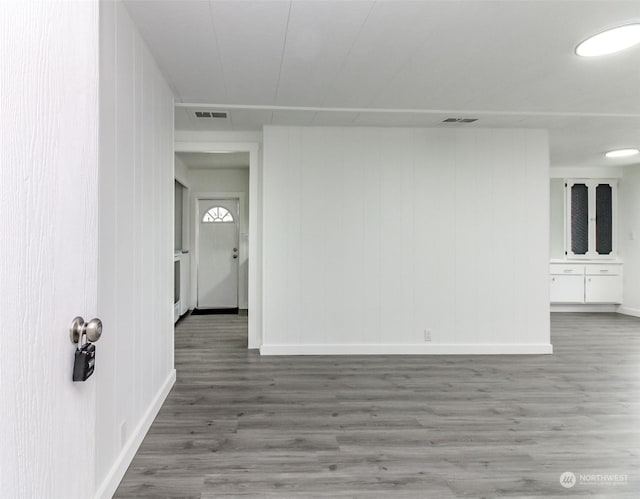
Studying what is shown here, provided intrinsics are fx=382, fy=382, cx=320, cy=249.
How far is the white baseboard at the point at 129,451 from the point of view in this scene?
181 centimetres

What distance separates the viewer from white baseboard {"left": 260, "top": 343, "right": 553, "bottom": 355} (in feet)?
13.8

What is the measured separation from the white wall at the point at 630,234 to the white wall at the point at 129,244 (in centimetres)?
738

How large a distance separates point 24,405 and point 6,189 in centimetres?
→ 36

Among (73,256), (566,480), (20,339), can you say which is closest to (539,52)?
(566,480)

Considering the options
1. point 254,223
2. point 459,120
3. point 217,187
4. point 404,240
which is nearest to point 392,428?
point 404,240

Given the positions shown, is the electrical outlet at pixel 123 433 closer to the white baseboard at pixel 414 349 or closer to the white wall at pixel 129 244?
the white wall at pixel 129 244

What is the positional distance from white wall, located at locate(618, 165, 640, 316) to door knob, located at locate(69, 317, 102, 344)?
8.09 meters

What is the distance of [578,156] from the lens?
5.63 meters

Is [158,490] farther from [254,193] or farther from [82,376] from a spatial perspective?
[254,193]

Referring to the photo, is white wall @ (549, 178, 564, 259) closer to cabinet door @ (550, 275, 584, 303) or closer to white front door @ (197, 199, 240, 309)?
cabinet door @ (550, 275, 584, 303)

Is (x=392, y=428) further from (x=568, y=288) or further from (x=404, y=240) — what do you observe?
(x=568, y=288)

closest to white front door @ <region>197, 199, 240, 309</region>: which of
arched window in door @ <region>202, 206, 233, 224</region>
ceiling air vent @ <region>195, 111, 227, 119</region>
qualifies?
arched window in door @ <region>202, 206, 233, 224</region>

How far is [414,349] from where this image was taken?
4270mm

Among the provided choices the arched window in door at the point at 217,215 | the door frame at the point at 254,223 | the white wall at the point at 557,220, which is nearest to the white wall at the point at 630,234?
the white wall at the point at 557,220
